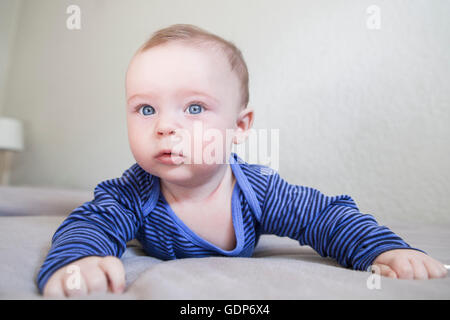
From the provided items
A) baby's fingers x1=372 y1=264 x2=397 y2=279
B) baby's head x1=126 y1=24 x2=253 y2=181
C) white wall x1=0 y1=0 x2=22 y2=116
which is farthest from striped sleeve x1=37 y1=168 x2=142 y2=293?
white wall x1=0 y1=0 x2=22 y2=116

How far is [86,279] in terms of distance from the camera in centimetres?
41

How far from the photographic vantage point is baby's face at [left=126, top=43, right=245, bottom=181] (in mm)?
572

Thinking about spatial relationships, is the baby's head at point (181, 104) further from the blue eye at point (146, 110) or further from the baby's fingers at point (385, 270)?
the baby's fingers at point (385, 270)

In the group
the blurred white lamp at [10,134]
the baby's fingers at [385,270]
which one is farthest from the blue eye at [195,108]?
the blurred white lamp at [10,134]

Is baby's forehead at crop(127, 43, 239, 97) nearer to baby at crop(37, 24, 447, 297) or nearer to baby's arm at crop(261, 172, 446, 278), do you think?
baby at crop(37, 24, 447, 297)

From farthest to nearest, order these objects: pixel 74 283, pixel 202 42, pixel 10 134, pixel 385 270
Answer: pixel 10 134
pixel 202 42
pixel 385 270
pixel 74 283

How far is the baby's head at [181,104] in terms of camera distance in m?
0.57

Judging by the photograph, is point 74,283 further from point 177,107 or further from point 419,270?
point 419,270

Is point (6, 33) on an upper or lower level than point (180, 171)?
upper

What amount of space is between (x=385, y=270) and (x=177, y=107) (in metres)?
0.39

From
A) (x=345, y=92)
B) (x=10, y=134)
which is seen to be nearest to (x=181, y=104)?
(x=345, y=92)
